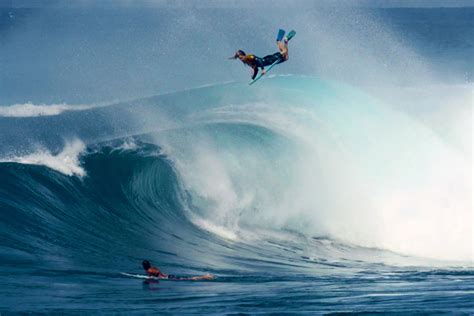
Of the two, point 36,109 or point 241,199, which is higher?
point 36,109

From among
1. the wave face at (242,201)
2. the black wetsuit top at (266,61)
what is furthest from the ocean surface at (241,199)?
the black wetsuit top at (266,61)

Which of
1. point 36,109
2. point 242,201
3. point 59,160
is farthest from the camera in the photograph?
point 36,109

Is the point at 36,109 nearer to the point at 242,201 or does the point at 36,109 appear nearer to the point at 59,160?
the point at 59,160

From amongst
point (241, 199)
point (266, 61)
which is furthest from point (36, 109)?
point (266, 61)

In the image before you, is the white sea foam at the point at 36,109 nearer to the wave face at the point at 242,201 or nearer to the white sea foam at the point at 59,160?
the wave face at the point at 242,201

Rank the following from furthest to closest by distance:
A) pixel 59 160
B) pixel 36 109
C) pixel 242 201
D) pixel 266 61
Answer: pixel 36 109 → pixel 59 160 → pixel 242 201 → pixel 266 61

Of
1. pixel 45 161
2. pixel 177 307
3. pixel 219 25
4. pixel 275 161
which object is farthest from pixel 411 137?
pixel 219 25

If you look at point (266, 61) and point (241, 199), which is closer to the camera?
point (266, 61)

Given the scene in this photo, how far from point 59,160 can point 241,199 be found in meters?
4.37

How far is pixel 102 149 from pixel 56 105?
447 inches

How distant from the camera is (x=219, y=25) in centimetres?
6688

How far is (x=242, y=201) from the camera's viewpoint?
22.1 meters

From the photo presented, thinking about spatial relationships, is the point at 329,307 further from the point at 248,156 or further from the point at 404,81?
the point at 404,81

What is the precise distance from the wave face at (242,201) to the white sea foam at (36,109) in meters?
2.40
